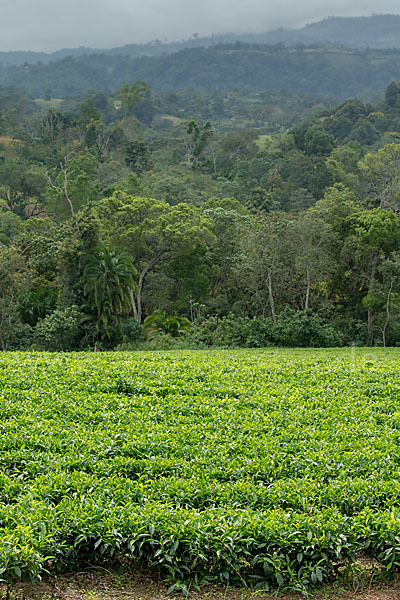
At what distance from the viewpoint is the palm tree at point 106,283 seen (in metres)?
18.1

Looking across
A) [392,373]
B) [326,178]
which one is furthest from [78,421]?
[326,178]

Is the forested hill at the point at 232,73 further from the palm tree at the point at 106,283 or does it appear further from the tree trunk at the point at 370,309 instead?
the palm tree at the point at 106,283

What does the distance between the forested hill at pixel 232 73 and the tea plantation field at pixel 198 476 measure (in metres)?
163

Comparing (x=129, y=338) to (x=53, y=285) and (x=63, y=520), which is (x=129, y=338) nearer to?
(x=53, y=285)

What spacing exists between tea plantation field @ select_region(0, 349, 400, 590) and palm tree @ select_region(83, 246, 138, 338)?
1094 centimetres

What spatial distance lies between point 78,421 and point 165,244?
16568 millimetres

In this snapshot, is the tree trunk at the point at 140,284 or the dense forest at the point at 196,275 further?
the tree trunk at the point at 140,284

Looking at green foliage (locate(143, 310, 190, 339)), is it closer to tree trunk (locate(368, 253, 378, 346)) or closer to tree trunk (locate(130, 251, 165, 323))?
tree trunk (locate(130, 251, 165, 323))

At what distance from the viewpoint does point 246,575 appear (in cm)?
372

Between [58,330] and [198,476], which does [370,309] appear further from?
[198,476]

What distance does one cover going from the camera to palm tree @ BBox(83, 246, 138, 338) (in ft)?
59.5

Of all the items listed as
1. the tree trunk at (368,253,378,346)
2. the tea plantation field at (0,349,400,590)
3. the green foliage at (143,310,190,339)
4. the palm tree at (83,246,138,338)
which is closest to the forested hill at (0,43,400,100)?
the tree trunk at (368,253,378,346)

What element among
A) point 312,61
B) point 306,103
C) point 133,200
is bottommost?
point 133,200

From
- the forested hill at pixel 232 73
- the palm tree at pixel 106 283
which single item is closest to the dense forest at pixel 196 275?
the palm tree at pixel 106 283
